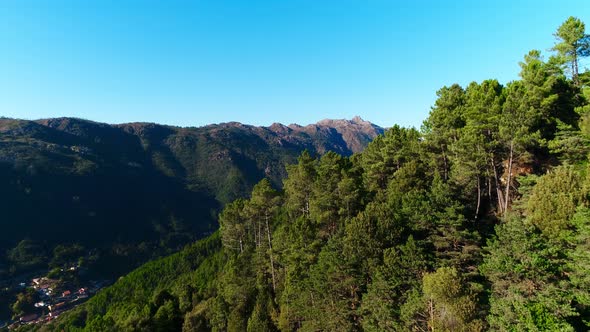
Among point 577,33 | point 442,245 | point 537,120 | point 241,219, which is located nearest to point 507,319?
point 442,245

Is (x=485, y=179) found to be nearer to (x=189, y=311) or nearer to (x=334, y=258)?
(x=334, y=258)

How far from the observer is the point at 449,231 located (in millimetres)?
29656

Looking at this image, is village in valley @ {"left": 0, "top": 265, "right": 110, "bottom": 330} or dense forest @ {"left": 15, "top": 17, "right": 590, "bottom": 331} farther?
village in valley @ {"left": 0, "top": 265, "right": 110, "bottom": 330}

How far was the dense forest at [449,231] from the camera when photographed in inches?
876

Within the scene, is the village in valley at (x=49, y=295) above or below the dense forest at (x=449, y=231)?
below

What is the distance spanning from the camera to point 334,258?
34.2m

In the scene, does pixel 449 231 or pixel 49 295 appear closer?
pixel 449 231

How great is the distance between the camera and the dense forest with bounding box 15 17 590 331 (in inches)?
876

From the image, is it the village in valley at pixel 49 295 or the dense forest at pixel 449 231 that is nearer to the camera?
the dense forest at pixel 449 231

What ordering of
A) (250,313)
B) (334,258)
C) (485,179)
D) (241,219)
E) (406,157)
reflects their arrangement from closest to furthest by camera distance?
(334,258) → (485,179) → (406,157) → (250,313) → (241,219)

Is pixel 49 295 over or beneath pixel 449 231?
beneath

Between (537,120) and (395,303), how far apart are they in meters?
23.5

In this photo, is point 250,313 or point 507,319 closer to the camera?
point 507,319

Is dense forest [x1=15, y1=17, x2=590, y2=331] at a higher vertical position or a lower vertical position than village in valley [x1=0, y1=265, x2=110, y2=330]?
higher
